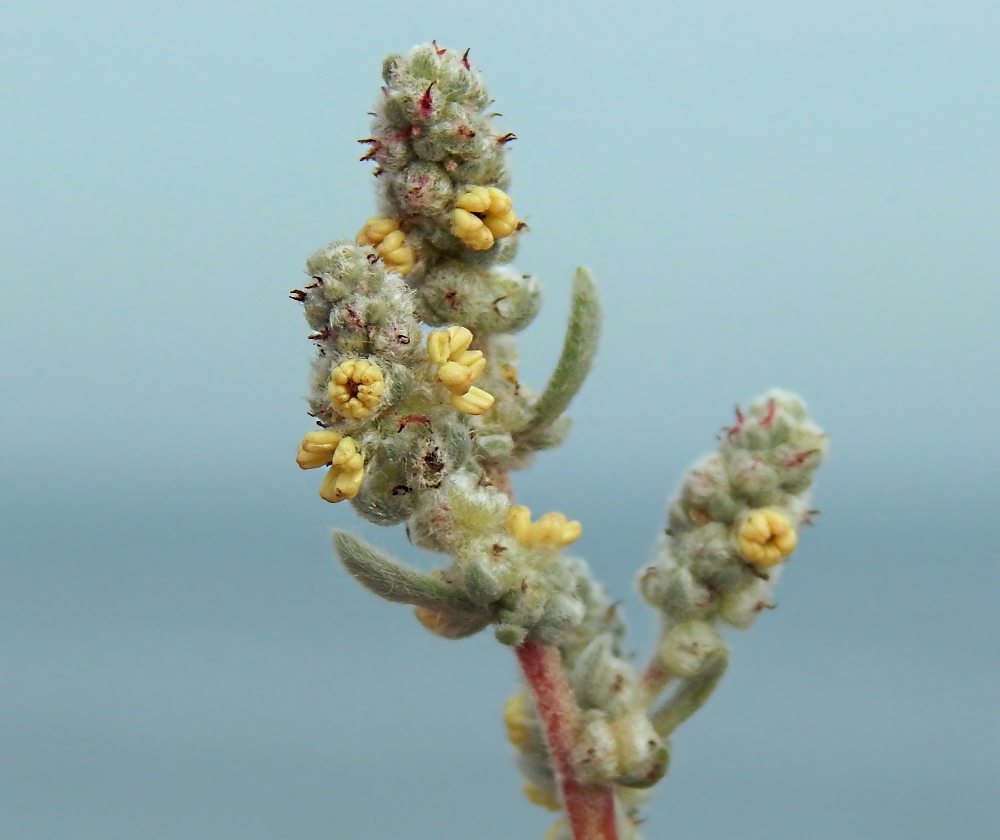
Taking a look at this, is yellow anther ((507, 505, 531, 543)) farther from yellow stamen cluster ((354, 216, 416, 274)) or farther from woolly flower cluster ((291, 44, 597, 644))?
yellow stamen cluster ((354, 216, 416, 274))

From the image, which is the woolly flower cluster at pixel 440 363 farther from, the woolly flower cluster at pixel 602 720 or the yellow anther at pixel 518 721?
the yellow anther at pixel 518 721

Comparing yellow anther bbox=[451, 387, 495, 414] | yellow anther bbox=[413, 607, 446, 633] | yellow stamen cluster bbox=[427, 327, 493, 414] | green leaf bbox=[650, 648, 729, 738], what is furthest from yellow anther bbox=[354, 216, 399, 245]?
green leaf bbox=[650, 648, 729, 738]

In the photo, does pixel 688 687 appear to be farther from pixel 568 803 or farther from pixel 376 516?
pixel 376 516

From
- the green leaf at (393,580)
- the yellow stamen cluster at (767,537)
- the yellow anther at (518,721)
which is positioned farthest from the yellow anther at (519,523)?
the yellow anther at (518,721)

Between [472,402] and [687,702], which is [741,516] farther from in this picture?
[472,402]

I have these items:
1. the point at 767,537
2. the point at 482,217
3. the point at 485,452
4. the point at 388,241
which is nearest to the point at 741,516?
the point at 767,537
